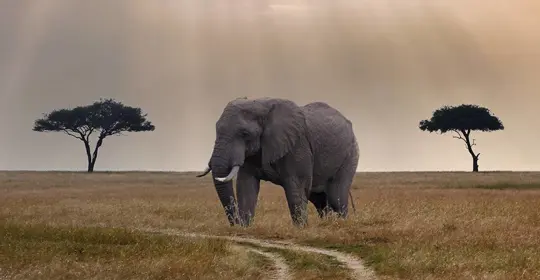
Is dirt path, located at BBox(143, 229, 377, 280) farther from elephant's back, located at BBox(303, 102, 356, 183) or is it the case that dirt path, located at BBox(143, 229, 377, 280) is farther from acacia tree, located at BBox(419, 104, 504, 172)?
acacia tree, located at BBox(419, 104, 504, 172)

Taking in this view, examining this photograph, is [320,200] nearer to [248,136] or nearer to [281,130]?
[281,130]

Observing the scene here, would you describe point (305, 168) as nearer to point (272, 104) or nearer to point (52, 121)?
point (272, 104)

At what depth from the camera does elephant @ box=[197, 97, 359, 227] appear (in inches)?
888

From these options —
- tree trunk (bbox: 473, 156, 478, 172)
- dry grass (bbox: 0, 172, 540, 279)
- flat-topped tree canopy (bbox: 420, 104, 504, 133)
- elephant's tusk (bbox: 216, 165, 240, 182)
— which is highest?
flat-topped tree canopy (bbox: 420, 104, 504, 133)

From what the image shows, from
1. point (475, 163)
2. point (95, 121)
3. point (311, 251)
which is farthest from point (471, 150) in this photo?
point (311, 251)

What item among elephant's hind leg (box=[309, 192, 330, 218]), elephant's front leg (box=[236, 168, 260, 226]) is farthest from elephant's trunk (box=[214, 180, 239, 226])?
elephant's hind leg (box=[309, 192, 330, 218])

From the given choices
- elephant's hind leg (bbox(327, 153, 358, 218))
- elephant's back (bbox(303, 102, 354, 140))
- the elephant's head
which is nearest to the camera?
the elephant's head

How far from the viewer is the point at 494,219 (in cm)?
2442

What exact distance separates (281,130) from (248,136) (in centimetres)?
112

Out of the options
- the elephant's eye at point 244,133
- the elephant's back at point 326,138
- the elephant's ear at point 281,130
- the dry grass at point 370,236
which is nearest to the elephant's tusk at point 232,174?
the elephant's eye at point 244,133

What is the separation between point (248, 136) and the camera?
74.6 ft

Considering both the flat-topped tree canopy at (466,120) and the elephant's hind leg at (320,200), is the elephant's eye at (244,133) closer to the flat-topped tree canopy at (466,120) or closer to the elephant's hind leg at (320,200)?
the elephant's hind leg at (320,200)

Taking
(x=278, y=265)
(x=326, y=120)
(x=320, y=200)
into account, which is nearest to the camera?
(x=278, y=265)

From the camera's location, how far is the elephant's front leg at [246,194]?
23125 mm
